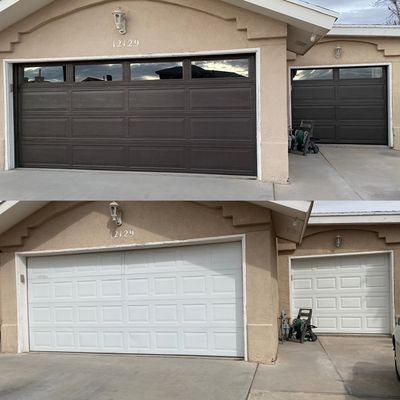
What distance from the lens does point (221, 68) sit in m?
9.77

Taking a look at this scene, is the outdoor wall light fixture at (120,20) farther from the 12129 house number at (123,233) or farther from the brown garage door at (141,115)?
the 12129 house number at (123,233)

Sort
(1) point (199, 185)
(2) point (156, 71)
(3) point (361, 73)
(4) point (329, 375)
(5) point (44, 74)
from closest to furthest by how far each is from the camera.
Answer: (4) point (329, 375), (1) point (199, 185), (2) point (156, 71), (5) point (44, 74), (3) point (361, 73)

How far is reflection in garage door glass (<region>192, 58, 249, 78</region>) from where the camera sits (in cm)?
962

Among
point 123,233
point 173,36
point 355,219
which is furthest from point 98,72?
point 355,219

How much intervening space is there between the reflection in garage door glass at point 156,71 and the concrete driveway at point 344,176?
9.85ft

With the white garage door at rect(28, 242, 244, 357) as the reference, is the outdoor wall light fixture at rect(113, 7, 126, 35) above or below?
above

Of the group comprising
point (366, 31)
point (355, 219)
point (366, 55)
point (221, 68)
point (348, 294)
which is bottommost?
point (348, 294)

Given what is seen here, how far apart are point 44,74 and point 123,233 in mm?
4170

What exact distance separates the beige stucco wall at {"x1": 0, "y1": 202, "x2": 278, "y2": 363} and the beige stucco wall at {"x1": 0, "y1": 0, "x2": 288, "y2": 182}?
5.48 feet

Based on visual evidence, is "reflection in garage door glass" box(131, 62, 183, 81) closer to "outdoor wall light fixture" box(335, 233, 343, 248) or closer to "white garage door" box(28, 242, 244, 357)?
"white garage door" box(28, 242, 244, 357)

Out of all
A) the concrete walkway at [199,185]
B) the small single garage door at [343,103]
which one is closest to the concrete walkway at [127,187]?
the concrete walkway at [199,185]

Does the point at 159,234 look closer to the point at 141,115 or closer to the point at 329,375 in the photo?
the point at 141,115

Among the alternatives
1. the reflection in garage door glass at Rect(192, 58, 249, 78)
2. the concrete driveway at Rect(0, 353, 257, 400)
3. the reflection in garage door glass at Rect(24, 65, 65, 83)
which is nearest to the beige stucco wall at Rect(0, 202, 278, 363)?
the concrete driveway at Rect(0, 353, 257, 400)

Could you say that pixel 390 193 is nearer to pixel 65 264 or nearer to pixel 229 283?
pixel 229 283
